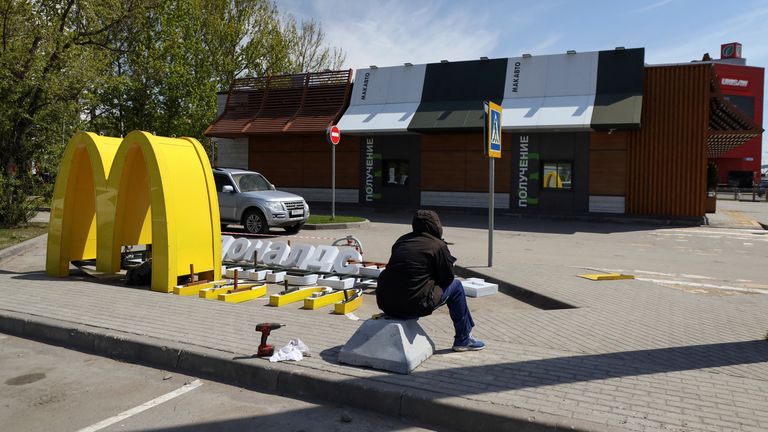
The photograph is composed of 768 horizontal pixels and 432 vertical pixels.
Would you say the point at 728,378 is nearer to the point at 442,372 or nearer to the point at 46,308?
the point at 442,372

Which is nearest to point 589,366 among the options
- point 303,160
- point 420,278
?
point 420,278

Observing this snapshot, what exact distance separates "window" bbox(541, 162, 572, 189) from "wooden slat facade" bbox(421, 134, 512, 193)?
54.9 inches

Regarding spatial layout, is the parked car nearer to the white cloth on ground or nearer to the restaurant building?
the restaurant building

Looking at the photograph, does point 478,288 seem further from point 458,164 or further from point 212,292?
point 458,164

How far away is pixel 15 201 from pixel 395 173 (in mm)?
14110

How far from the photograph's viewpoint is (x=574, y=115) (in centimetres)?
2047

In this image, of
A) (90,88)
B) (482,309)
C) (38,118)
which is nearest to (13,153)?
(38,118)

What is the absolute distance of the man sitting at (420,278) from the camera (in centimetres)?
488

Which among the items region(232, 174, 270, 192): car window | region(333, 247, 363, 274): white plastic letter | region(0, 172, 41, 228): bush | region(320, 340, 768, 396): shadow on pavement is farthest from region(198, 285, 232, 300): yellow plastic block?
region(0, 172, 41, 228): bush

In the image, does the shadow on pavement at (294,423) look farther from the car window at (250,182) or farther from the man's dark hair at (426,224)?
the car window at (250,182)

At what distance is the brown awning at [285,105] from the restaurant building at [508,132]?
0.20 feet

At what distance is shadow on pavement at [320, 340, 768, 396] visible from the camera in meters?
4.46

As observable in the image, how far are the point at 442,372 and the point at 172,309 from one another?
363cm

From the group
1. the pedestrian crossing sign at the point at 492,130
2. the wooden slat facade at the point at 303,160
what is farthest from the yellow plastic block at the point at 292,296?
the wooden slat facade at the point at 303,160
